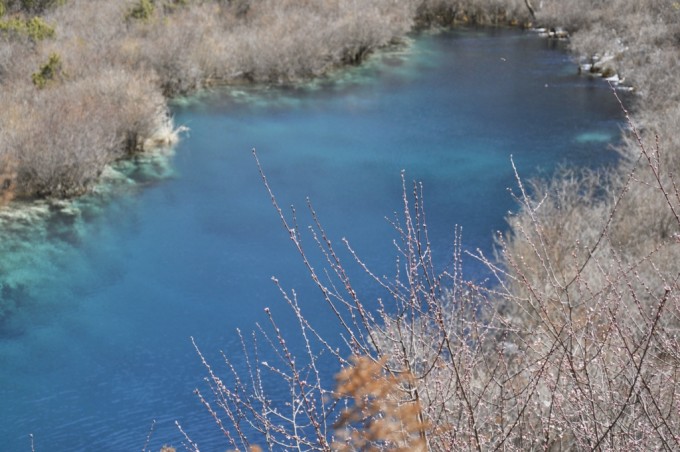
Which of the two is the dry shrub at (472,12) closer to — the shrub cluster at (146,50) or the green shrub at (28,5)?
the shrub cluster at (146,50)

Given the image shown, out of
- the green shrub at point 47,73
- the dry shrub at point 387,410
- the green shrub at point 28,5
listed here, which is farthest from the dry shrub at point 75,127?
the dry shrub at point 387,410

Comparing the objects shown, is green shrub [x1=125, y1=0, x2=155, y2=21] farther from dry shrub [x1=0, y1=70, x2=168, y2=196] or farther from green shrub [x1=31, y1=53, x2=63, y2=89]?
green shrub [x1=31, y1=53, x2=63, y2=89]

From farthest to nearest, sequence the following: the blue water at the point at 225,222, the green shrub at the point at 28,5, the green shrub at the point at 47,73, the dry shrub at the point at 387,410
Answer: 1. the green shrub at the point at 28,5
2. the green shrub at the point at 47,73
3. the blue water at the point at 225,222
4. the dry shrub at the point at 387,410

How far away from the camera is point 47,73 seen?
24.5m

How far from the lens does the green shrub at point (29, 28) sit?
27.0 meters

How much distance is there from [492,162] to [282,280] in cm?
851

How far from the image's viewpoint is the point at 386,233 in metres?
17.9

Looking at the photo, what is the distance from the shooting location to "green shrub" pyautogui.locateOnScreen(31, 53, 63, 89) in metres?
24.1

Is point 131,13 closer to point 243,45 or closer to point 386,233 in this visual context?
point 243,45

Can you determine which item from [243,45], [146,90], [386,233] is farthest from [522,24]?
[386,233]

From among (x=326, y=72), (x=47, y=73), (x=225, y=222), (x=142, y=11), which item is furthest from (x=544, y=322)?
(x=142, y=11)

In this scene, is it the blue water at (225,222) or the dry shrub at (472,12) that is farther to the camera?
the dry shrub at (472,12)

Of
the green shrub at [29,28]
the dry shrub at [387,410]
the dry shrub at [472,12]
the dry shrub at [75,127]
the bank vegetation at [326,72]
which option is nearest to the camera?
the dry shrub at [387,410]

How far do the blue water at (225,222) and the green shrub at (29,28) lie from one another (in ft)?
17.5
